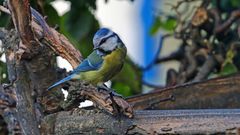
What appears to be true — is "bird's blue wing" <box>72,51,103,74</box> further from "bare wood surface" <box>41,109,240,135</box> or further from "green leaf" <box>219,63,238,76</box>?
"green leaf" <box>219,63,238,76</box>

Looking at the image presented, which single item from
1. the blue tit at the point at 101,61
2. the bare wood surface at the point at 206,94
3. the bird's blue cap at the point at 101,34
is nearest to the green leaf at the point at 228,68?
the bare wood surface at the point at 206,94

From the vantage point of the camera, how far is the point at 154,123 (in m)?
1.16

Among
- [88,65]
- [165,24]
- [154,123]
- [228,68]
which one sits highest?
[165,24]

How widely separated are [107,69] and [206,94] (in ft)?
1.18

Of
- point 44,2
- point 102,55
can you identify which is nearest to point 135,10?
point 44,2

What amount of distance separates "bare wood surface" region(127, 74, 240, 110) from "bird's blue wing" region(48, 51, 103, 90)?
273 mm

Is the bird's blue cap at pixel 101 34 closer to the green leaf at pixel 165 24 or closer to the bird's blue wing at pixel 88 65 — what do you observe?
the bird's blue wing at pixel 88 65

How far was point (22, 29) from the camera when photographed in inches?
47.4

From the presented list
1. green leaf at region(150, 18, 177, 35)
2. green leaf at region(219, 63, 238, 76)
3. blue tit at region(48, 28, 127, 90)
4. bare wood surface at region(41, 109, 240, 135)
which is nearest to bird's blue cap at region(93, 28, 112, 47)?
blue tit at region(48, 28, 127, 90)

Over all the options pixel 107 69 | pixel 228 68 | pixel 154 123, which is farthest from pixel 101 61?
pixel 228 68

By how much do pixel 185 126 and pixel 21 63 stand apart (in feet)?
1.05

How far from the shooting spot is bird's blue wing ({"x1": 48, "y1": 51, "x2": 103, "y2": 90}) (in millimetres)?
1306

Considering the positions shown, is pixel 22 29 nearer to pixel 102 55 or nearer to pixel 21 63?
pixel 21 63

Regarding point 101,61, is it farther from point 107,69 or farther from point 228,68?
point 228,68
